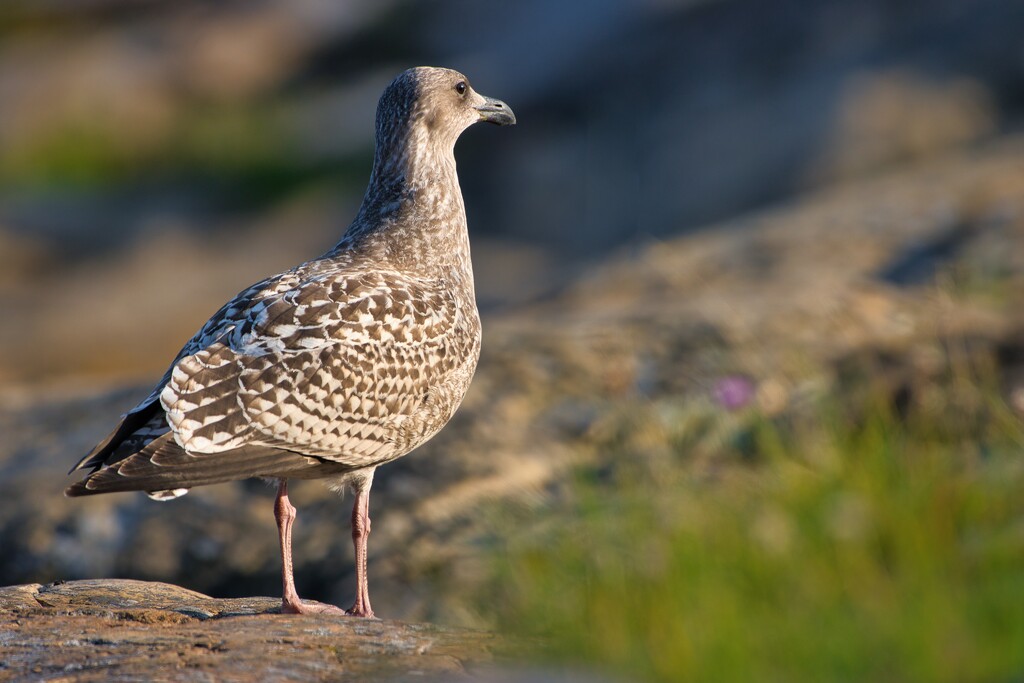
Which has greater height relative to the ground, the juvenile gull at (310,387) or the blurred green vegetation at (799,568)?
the juvenile gull at (310,387)

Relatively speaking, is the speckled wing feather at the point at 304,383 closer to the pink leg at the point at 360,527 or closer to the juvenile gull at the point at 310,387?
the juvenile gull at the point at 310,387

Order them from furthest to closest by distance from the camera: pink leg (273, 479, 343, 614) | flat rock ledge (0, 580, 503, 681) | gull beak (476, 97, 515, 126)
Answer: gull beak (476, 97, 515, 126), pink leg (273, 479, 343, 614), flat rock ledge (0, 580, 503, 681)

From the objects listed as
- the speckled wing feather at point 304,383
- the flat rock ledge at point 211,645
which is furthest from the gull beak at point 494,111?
the flat rock ledge at point 211,645

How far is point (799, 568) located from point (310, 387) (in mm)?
2772

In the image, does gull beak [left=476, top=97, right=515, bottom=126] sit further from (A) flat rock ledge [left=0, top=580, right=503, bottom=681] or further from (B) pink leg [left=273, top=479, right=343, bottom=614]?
(A) flat rock ledge [left=0, top=580, right=503, bottom=681]

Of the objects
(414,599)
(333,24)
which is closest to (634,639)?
(414,599)

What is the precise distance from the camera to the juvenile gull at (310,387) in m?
5.88

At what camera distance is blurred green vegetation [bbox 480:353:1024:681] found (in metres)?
3.84

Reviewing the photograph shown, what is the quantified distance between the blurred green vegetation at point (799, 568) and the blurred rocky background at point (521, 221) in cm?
64

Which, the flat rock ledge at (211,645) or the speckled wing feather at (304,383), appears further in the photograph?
the speckled wing feather at (304,383)

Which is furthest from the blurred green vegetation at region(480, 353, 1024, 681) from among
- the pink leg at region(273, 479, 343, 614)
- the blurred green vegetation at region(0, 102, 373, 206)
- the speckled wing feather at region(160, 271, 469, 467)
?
the blurred green vegetation at region(0, 102, 373, 206)

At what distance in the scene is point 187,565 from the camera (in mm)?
8438

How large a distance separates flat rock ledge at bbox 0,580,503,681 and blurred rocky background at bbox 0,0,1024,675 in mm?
666

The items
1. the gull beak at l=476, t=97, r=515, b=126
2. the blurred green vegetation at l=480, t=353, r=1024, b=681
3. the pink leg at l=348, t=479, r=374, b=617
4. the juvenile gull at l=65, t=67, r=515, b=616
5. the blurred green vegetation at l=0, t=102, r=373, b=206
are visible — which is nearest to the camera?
the blurred green vegetation at l=480, t=353, r=1024, b=681
